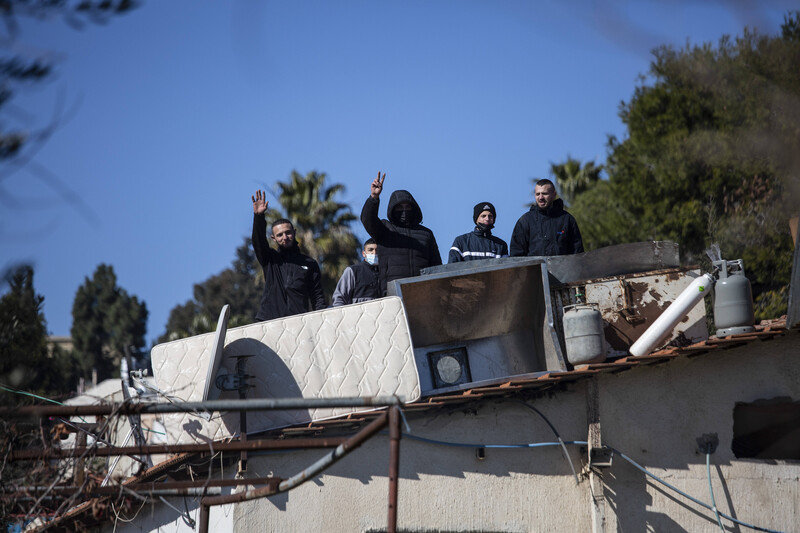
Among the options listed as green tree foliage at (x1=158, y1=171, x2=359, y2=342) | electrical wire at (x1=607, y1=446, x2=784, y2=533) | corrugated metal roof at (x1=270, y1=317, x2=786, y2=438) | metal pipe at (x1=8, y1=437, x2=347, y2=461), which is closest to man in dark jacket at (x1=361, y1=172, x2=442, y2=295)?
corrugated metal roof at (x1=270, y1=317, x2=786, y2=438)

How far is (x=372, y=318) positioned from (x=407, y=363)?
55cm

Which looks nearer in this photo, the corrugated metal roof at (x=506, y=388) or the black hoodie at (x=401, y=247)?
the corrugated metal roof at (x=506, y=388)

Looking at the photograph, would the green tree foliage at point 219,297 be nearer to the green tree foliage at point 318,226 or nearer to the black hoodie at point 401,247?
the green tree foliage at point 318,226

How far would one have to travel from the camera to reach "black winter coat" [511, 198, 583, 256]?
8789 millimetres

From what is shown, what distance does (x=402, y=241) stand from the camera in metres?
8.59

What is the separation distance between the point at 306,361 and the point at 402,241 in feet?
5.59

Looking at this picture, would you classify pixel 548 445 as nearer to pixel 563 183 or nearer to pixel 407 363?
pixel 407 363

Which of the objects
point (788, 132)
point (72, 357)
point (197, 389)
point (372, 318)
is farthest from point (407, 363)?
point (72, 357)

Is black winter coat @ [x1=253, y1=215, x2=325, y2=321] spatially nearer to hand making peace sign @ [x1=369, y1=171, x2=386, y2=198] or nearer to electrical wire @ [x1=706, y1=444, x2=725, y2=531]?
hand making peace sign @ [x1=369, y1=171, x2=386, y2=198]

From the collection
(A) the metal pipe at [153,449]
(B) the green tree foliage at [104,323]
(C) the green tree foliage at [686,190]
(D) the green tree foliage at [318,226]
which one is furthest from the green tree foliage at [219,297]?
(A) the metal pipe at [153,449]

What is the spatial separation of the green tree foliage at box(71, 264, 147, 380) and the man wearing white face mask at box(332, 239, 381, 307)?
3557 cm

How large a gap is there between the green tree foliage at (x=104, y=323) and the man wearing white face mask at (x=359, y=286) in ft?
117

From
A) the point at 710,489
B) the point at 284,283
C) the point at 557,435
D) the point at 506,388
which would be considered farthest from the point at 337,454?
the point at 710,489

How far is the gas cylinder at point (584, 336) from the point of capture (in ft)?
25.2
